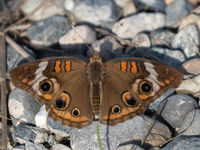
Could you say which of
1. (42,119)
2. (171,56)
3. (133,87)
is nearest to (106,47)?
(171,56)

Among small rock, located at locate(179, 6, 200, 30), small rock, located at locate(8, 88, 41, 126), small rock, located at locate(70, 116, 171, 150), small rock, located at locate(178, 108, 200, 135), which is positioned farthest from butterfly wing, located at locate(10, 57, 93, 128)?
small rock, located at locate(179, 6, 200, 30)

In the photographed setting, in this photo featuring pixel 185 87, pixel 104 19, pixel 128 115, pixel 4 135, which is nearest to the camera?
pixel 128 115

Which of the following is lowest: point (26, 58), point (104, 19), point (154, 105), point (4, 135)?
point (4, 135)

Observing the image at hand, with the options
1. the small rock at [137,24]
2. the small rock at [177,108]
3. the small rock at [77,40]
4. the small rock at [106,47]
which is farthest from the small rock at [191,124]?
the small rock at [77,40]

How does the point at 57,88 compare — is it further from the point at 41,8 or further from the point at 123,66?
the point at 41,8

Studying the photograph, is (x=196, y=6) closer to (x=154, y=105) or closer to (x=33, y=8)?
(x=154, y=105)

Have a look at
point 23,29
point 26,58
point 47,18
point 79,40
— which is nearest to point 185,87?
point 79,40

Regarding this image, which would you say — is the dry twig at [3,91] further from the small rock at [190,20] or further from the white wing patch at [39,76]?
the small rock at [190,20]
